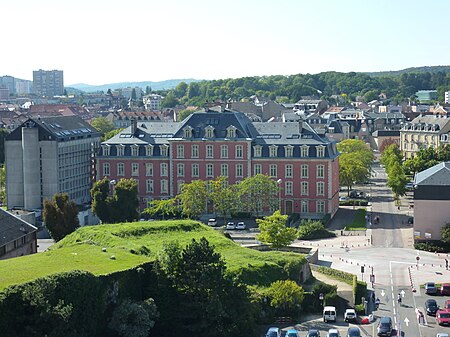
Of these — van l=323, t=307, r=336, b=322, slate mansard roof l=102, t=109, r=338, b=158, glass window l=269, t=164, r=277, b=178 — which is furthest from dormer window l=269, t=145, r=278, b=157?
van l=323, t=307, r=336, b=322

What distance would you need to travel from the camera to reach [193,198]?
211 feet

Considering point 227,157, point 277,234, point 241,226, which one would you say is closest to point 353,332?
point 277,234

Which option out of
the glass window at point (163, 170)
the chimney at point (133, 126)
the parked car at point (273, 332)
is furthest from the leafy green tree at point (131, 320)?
the chimney at point (133, 126)

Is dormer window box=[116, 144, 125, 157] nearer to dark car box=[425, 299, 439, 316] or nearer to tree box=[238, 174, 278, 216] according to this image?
tree box=[238, 174, 278, 216]

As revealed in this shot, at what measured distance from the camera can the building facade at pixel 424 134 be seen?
98.2 meters

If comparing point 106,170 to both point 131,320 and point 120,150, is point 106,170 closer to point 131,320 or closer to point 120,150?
point 120,150

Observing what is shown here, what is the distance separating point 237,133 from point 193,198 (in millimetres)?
7440

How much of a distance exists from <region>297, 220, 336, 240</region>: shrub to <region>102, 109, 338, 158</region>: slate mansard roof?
8.22 meters

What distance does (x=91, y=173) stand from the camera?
73.8m

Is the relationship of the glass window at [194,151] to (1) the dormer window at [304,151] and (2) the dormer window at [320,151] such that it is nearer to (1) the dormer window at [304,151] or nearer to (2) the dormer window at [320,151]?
(1) the dormer window at [304,151]

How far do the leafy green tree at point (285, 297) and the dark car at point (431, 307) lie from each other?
6375 mm

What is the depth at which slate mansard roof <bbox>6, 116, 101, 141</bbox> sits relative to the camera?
A: 67.3 meters

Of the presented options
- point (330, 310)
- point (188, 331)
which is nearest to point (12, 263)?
point (188, 331)

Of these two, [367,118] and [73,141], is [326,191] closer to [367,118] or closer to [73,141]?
[73,141]
